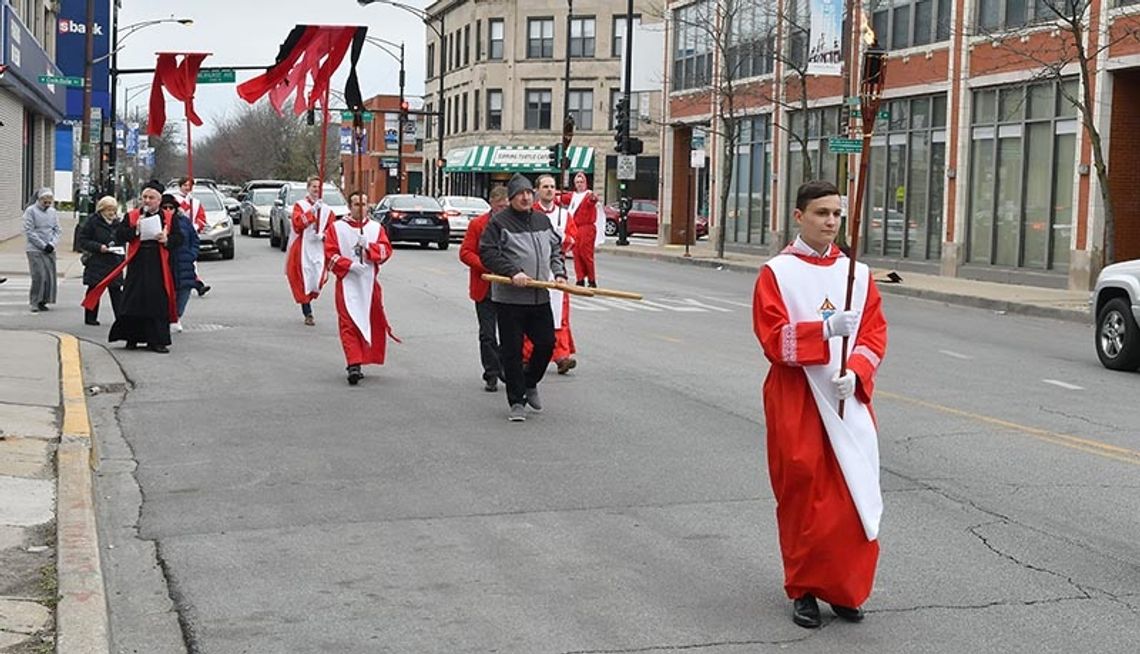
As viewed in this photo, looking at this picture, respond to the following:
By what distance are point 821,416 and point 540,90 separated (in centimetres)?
7120

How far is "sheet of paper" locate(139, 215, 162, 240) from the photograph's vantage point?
51.5ft

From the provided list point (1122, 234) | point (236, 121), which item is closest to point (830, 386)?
point (1122, 234)

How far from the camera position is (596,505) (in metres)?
8.46

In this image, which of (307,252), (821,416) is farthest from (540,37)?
(821,416)

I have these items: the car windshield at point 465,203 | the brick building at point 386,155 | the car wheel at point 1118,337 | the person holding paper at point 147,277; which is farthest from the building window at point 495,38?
the car wheel at point 1118,337

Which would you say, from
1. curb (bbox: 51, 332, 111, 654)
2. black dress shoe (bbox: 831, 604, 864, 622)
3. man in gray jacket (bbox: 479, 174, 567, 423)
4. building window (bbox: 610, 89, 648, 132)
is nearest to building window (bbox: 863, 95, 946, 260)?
man in gray jacket (bbox: 479, 174, 567, 423)

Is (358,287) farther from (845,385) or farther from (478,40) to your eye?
(478,40)

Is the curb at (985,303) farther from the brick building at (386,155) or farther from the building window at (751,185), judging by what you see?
the brick building at (386,155)

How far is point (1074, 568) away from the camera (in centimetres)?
705

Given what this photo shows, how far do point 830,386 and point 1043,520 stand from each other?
2.56 meters

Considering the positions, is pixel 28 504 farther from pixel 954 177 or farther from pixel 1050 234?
pixel 954 177

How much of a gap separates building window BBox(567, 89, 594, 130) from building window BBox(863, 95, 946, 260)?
38.8m

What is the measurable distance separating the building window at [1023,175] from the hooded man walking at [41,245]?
55.9ft

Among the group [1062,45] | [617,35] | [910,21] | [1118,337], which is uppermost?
[617,35]
